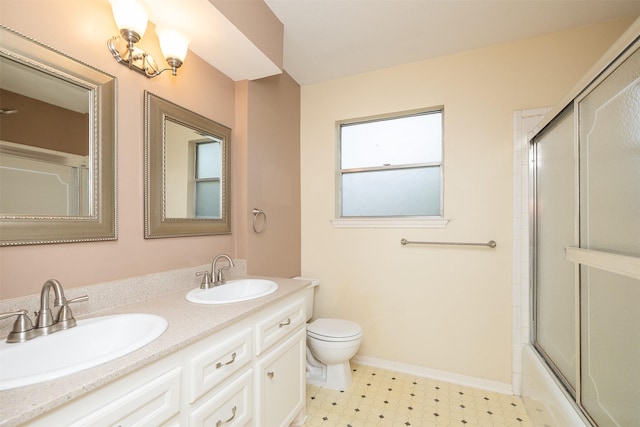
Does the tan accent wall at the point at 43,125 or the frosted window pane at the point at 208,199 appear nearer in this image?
the tan accent wall at the point at 43,125

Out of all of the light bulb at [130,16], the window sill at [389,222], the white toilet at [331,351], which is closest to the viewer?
the light bulb at [130,16]

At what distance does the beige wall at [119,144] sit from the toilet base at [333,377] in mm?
1150

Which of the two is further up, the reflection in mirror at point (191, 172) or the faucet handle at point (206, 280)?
the reflection in mirror at point (191, 172)

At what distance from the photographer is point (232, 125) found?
1947mm

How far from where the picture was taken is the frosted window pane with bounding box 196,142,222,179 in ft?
5.57

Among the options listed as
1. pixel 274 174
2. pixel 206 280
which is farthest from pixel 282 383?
pixel 274 174

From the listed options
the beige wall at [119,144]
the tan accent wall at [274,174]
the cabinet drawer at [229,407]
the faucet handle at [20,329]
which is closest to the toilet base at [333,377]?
the tan accent wall at [274,174]

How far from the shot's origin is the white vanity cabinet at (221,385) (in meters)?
0.71

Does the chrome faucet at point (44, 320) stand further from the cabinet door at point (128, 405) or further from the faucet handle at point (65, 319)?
the cabinet door at point (128, 405)

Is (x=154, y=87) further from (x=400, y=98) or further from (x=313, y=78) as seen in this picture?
(x=400, y=98)

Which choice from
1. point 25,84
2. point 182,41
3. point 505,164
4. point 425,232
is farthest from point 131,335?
point 505,164

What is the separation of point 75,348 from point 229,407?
0.57 metres

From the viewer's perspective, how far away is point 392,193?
2.43 m

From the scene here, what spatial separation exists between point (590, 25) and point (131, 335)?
3042 millimetres
